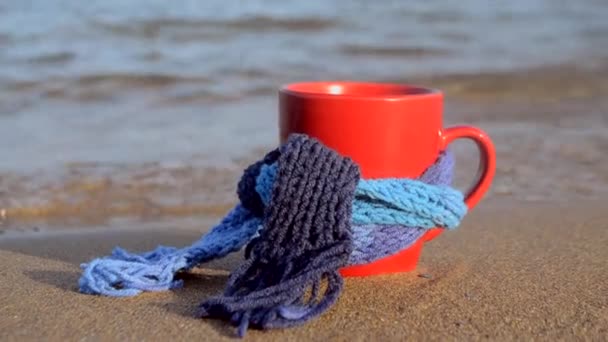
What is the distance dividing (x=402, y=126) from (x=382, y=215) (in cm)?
16

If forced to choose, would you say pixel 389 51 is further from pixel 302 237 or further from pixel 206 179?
pixel 302 237

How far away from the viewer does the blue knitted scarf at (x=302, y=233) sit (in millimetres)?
1271

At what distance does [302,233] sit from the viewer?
51.4 inches

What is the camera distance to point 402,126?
1421 millimetres

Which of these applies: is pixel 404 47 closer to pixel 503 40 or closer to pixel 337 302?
pixel 503 40

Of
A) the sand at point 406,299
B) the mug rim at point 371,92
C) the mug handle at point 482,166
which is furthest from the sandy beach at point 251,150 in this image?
the mug rim at point 371,92

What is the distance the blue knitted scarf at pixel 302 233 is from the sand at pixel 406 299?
3 cm

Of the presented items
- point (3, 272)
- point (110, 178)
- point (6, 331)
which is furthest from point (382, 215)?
point (110, 178)

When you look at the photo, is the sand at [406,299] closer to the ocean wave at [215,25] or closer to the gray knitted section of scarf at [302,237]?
the gray knitted section of scarf at [302,237]

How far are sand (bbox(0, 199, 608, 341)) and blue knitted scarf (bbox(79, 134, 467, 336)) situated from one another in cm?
3

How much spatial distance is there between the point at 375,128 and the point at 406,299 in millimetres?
295

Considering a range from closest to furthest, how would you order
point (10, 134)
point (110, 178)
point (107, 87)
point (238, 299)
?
point (238, 299) → point (110, 178) → point (10, 134) → point (107, 87)

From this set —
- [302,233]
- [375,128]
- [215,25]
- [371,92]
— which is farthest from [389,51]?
[302,233]

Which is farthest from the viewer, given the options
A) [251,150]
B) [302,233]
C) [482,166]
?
[251,150]
